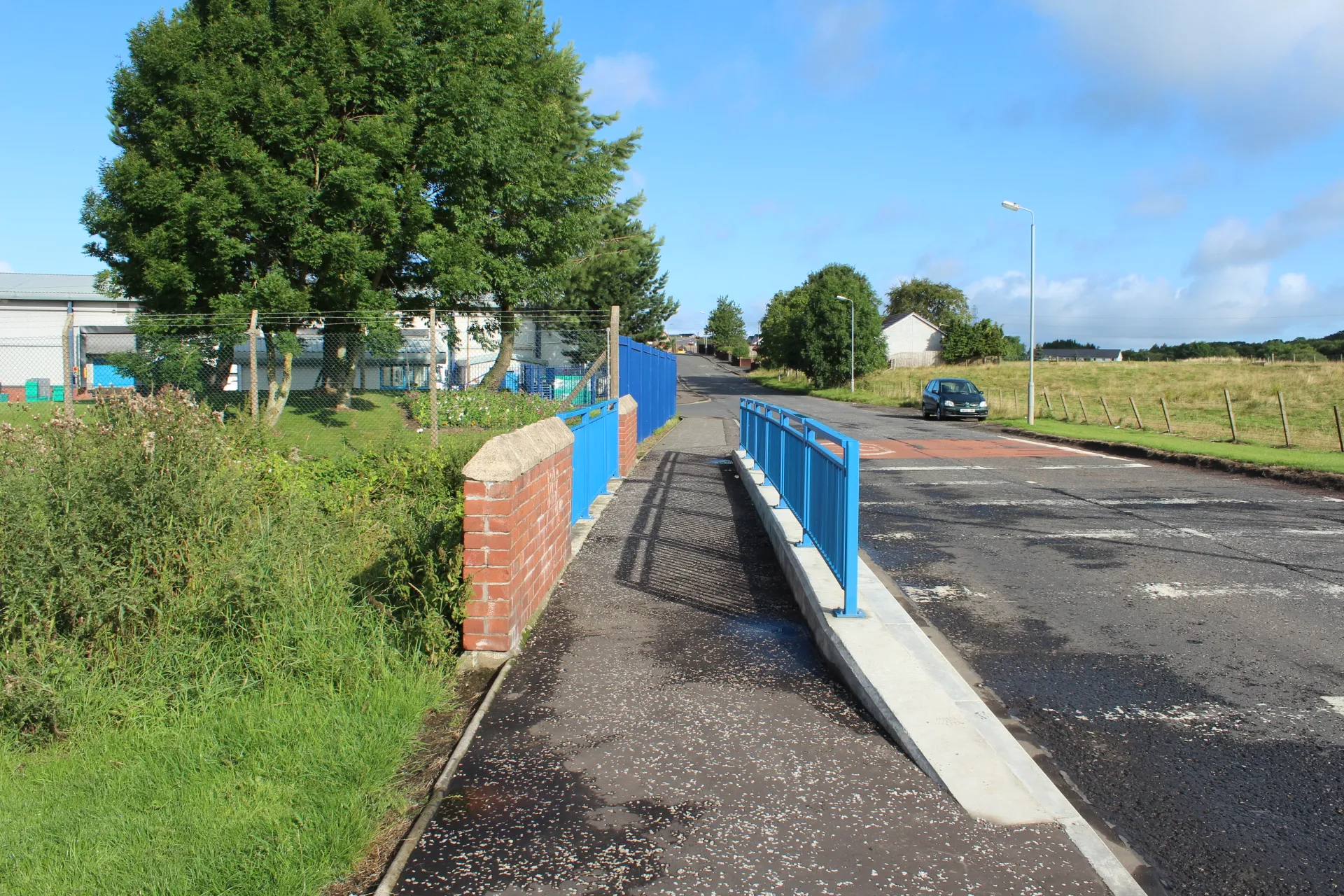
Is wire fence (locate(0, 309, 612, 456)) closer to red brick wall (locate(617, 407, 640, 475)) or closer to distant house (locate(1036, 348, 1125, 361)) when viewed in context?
red brick wall (locate(617, 407, 640, 475))

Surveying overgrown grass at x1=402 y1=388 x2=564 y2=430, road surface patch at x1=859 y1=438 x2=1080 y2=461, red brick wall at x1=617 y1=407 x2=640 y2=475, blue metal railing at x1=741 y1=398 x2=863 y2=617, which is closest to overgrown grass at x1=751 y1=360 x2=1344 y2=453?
road surface patch at x1=859 y1=438 x2=1080 y2=461

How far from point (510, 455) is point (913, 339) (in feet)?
342

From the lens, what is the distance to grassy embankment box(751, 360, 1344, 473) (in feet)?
66.6

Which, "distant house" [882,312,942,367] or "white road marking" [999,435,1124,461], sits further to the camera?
"distant house" [882,312,942,367]

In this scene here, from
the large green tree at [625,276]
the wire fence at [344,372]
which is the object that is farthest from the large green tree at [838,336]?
the wire fence at [344,372]

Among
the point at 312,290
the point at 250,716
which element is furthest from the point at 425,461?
the point at 312,290

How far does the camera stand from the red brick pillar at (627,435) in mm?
13445

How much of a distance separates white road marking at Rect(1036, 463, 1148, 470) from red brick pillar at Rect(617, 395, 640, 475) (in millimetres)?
6622

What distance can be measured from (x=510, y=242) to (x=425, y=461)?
12.9 m

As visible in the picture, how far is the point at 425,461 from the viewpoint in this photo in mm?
9586

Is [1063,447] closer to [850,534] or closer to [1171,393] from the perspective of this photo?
[850,534]

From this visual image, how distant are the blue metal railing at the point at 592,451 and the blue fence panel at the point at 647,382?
3315 mm

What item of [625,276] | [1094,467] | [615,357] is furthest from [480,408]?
[625,276]

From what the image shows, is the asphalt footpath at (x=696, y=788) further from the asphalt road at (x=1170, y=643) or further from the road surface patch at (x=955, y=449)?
the road surface patch at (x=955, y=449)
